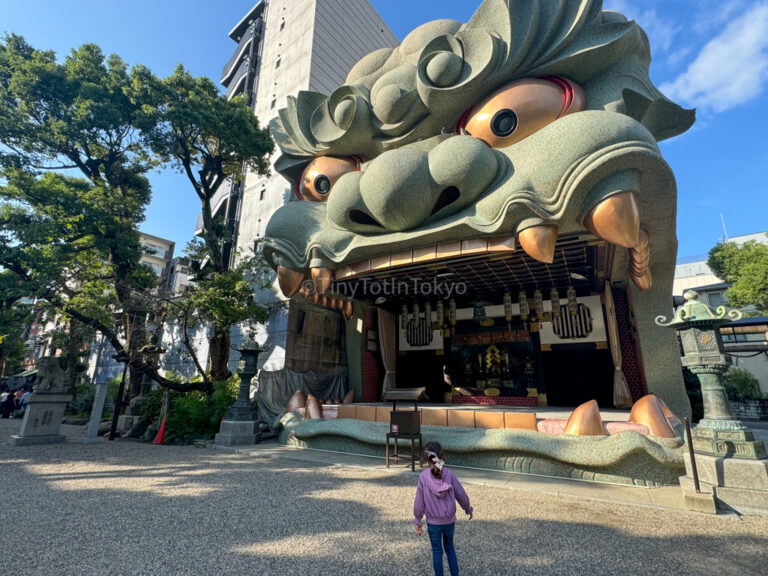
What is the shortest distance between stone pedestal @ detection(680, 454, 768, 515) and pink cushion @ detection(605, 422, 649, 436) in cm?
141

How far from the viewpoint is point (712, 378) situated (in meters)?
5.64

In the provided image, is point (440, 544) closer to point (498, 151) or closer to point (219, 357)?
point (498, 151)

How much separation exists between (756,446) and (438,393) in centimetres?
987

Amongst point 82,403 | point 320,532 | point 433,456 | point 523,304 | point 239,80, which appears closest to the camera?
point 433,456

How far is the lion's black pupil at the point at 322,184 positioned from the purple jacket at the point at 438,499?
9.35 meters

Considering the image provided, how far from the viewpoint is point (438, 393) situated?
14195mm

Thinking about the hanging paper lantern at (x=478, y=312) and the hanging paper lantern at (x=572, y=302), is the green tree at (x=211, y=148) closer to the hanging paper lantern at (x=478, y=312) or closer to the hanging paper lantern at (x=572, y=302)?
the hanging paper lantern at (x=478, y=312)

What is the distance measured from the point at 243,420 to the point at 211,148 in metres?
11.7

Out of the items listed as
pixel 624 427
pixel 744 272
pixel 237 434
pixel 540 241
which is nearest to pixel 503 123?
pixel 540 241

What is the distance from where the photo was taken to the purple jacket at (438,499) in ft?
9.40

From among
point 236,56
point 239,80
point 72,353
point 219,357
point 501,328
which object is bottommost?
point 219,357

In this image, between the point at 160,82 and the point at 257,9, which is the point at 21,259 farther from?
the point at 257,9

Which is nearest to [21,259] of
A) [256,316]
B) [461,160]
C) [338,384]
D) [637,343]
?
[256,316]

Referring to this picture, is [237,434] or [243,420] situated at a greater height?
[243,420]
